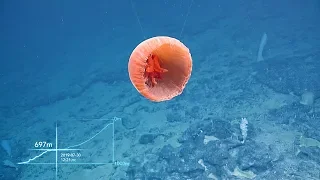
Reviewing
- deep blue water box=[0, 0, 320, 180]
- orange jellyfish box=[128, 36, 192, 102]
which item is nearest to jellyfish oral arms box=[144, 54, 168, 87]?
orange jellyfish box=[128, 36, 192, 102]

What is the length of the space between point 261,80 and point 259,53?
0.74m

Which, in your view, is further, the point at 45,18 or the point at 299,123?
the point at 45,18

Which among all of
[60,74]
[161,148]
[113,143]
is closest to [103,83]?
[60,74]

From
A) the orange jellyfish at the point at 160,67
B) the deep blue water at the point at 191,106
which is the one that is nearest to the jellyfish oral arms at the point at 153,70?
the orange jellyfish at the point at 160,67

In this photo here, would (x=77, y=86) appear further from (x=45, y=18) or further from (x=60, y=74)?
(x=45, y=18)

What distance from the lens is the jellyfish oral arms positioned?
231 centimetres

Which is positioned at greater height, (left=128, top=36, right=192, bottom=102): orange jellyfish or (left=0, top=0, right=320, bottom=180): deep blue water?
(left=128, top=36, right=192, bottom=102): orange jellyfish

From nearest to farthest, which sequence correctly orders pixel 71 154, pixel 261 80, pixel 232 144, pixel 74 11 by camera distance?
pixel 232 144
pixel 71 154
pixel 261 80
pixel 74 11

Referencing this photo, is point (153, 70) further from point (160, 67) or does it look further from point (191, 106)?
point (191, 106)

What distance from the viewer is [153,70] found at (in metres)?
2.37

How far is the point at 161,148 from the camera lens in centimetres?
558

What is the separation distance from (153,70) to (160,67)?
0.26 ft

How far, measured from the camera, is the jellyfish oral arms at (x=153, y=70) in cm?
231

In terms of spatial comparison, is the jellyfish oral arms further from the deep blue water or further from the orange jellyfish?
the deep blue water
